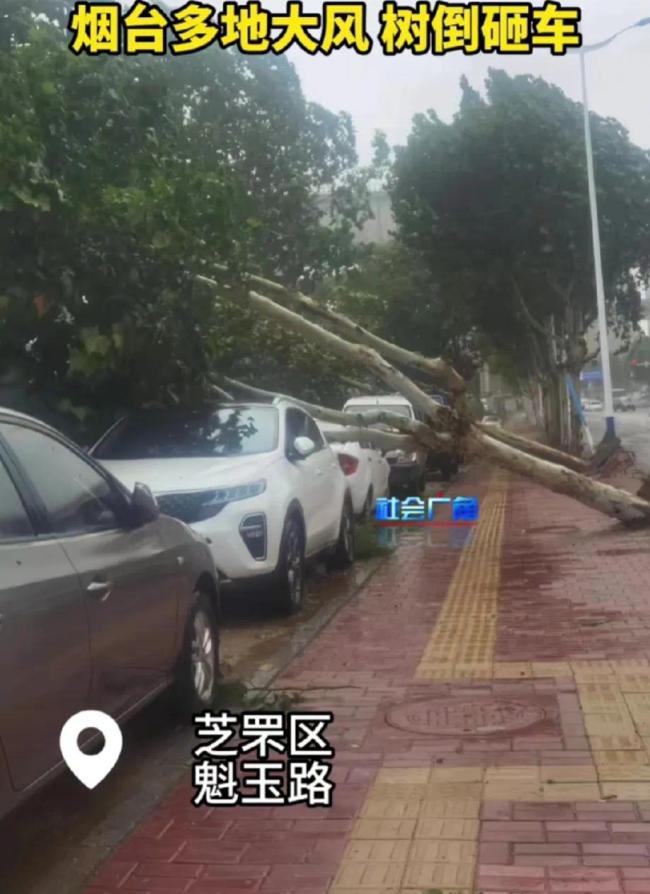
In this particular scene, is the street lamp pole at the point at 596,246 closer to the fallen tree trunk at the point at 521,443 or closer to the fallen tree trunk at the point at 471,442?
the fallen tree trunk at the point at 521,443

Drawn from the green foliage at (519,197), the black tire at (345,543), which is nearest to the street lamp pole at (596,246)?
the green foliage at (519,197)

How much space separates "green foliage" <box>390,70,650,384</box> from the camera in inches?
1099

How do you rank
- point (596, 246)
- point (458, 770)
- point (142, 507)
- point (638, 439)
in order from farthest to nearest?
point (638, 439), point (596, 246), point (142, 507), point (458, 770)

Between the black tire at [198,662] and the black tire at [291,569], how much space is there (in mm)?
2563

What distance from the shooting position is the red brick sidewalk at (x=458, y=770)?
4.16 m

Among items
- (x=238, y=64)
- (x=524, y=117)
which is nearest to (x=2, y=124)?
(x=238, y=64)

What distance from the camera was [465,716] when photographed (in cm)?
616

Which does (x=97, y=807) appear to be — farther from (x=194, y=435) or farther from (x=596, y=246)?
(x=596, y=246)

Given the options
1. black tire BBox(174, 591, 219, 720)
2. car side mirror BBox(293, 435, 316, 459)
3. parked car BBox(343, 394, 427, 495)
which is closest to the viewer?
black tire BBox(174, 591, 219, 720)

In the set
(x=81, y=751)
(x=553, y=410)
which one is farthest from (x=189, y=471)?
(x=553, y=410)

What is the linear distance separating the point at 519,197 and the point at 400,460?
34.9 ft

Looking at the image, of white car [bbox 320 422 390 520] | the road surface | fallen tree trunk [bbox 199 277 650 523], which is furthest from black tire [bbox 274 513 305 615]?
the road surface

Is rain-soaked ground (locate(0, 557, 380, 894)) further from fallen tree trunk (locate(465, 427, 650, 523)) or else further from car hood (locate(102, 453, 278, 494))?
fallen tree trunk (locate(465, 427, 650, 523))

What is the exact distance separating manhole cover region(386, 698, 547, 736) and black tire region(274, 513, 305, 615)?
2715 mm
